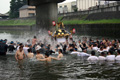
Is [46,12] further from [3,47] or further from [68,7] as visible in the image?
[68,7]

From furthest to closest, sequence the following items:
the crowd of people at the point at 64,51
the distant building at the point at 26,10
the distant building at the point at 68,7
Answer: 1. the distant building at the point at 26,10
2. the distant building at the point at 68,7
3. the crowd of people at the point at 64,51

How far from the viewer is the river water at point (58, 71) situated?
10.9 metres

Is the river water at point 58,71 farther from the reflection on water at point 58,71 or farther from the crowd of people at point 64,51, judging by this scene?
the crowd of people at point 64,51

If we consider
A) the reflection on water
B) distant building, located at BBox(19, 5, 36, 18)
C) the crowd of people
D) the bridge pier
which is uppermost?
distant building, located at BBox(19, 5, 36, 18)

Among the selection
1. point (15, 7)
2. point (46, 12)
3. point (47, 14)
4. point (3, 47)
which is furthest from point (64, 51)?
point (15, 7)

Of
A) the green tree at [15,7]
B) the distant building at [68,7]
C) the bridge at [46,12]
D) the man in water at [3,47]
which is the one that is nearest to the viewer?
the man in water at [3,47]

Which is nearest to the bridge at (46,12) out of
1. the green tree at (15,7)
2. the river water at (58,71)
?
the river water at (58,71)

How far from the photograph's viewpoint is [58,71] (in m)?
12.2

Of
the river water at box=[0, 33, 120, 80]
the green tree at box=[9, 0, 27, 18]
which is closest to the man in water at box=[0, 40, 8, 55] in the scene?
the river water at box=[0, 33, 120, 80]

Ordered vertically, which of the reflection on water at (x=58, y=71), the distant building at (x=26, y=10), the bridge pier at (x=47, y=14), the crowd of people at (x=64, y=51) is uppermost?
the distant building at (x=26, y=10)

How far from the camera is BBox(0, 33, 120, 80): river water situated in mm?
10914

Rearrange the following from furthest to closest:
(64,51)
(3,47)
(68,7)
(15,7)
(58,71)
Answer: (15,7), (68,7), (64,51), (3,47), (58,71)

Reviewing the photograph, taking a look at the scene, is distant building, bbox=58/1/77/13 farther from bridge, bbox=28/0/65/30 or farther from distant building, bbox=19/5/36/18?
bridge, bbox=28/0/65/30

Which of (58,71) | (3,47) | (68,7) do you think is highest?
(68,7)
